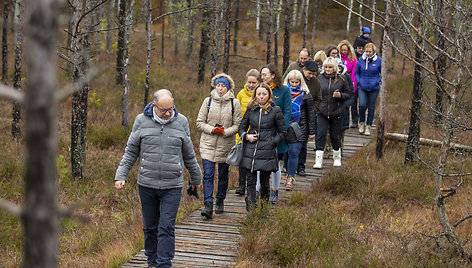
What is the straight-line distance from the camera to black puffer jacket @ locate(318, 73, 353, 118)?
32.2 ft

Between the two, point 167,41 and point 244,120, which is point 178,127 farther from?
point 167,41

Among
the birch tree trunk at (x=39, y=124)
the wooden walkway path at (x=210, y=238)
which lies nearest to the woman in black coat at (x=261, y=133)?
the wooden walkway path at (x=210, y=238)

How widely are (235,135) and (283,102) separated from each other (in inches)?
34.7

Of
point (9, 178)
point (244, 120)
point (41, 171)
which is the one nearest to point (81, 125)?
point (9, 178)

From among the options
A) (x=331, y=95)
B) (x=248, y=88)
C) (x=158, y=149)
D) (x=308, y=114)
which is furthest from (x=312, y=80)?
(x=158, y=149)

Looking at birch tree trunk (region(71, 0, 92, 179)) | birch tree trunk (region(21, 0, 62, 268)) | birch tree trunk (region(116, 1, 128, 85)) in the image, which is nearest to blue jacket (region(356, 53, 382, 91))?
birch tree trunk (region(71, 0, 92, 179))

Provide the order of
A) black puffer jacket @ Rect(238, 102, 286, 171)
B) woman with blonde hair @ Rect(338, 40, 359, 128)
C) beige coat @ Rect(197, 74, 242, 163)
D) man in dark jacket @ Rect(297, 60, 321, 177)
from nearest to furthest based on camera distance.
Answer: black puffer jacket @ Rect(238, 102, 286, 171) < beige coat @ Rect(197, 74, 242, 163) < man in dark jacket @ Rect(297, 60, 321, 177) < woman with blonde hair @ Rect(338, 40, 359, 128)

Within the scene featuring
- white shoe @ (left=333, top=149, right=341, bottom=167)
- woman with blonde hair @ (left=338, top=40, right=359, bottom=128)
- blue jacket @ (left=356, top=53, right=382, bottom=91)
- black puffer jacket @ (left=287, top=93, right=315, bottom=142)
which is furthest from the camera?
blue jacket @ (left=356, top=53, right=382, bottom=91)

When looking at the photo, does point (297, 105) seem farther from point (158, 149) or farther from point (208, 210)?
point (158, 149)

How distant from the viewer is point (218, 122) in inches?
292

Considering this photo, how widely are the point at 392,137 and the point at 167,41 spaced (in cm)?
2947

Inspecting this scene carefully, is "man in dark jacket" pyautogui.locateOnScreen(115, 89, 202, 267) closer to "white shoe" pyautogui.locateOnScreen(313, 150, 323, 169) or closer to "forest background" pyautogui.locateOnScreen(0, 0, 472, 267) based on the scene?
"forest background" pyautogui.locateOnScreen(0, 0, 472, 267)

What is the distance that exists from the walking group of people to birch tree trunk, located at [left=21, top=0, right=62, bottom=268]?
11.3 feet

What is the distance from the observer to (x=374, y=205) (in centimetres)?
823
